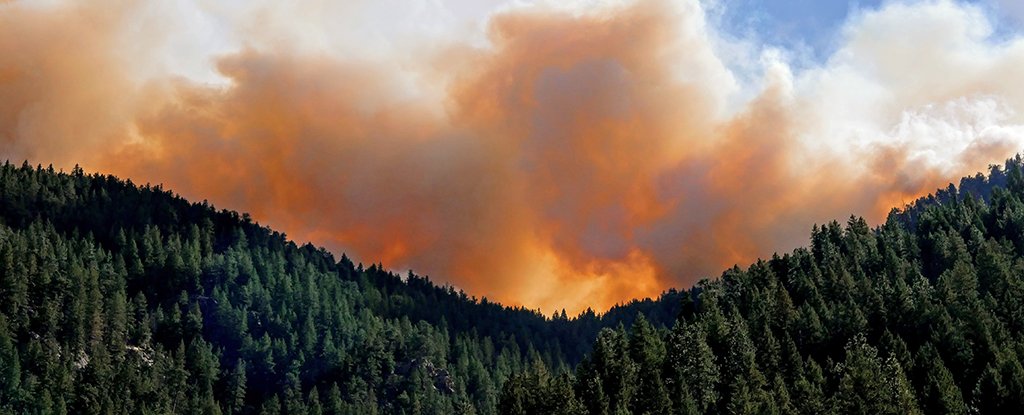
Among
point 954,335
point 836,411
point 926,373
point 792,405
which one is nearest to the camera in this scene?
point 836,411

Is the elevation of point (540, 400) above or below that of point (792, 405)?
above

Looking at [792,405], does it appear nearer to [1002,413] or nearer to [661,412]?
[661,412]

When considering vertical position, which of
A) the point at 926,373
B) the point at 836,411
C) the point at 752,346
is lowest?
the point at 836,411

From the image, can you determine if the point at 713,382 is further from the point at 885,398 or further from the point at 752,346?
the point at 885,398

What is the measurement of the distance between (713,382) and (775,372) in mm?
12498

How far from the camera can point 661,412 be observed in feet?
552

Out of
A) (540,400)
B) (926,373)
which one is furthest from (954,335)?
(540,400)

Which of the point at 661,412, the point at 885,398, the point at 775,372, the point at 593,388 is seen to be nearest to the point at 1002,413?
the point at 885,398

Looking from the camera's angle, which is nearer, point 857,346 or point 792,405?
point 792,405

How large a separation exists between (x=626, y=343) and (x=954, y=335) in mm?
58317

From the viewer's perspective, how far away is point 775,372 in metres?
188

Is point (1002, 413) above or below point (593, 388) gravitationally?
below

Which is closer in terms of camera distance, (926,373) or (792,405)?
(792,405)

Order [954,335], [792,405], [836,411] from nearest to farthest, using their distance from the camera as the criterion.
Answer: [836,411]
[792,405]
[954,335]
